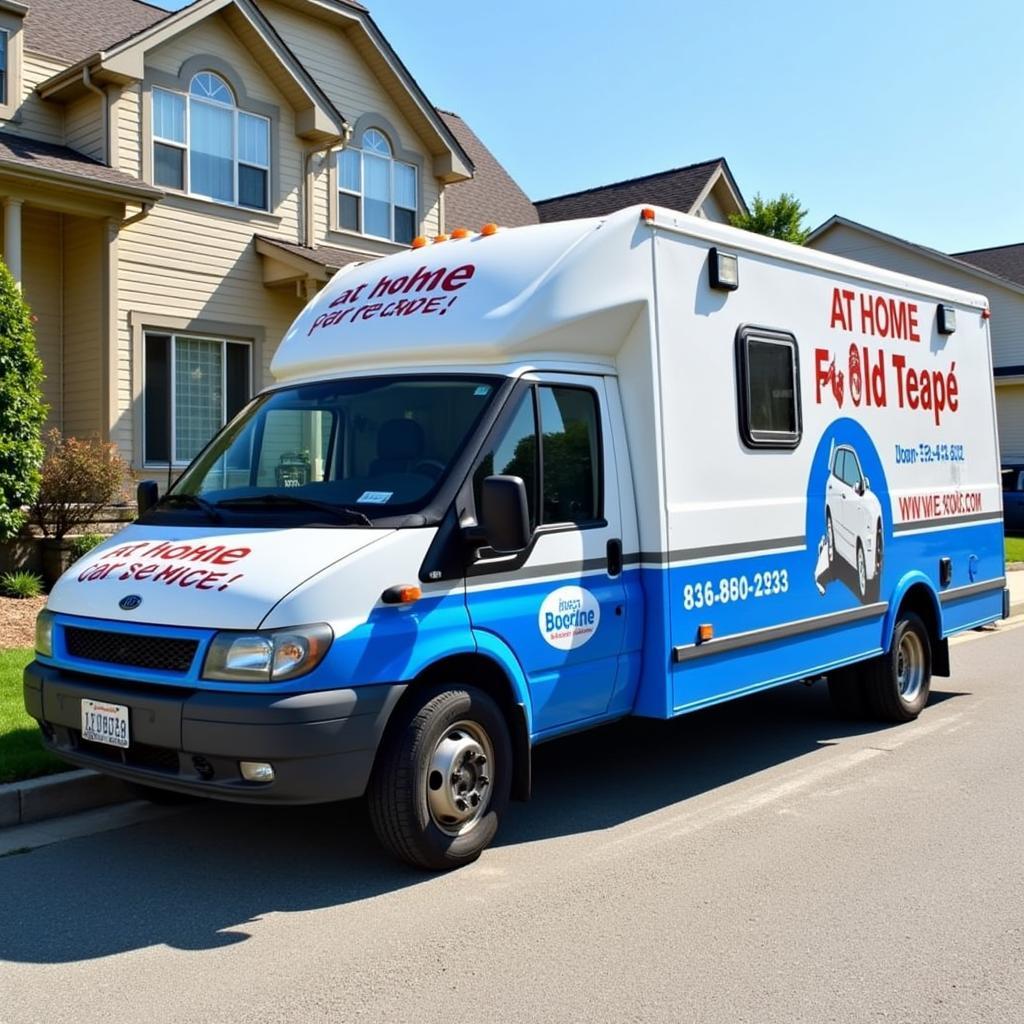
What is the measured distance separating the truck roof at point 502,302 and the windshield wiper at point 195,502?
3.07 ft

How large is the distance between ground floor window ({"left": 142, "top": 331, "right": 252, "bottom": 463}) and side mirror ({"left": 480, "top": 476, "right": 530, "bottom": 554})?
466 inches

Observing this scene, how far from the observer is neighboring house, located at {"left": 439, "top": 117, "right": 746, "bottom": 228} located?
75.6 feet

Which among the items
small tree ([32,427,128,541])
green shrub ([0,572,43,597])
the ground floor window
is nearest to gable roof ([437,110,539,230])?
the ground floor window

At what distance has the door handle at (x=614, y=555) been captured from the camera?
5816 millimetres

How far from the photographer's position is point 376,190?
19531mm

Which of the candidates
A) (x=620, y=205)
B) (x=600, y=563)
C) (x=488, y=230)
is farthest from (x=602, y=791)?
(x=620, y=205)

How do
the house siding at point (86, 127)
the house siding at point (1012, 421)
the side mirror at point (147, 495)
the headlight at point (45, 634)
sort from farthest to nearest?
1. the house siding at point (1012, 421)
2. the house siding at point (86, 127)
3. the side mirror at point (147, 495)
4. the headlight at point (45, 634)

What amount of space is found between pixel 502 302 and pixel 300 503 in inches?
53.1

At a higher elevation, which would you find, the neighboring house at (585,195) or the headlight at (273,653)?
the neighboring house at (585,195)

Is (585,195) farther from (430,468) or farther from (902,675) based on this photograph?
(430,468)

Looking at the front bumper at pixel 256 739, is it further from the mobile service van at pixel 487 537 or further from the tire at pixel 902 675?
the tire at pixel 902 675

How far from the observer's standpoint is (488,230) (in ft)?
20.4

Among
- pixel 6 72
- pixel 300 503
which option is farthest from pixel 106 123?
pixel 300 503

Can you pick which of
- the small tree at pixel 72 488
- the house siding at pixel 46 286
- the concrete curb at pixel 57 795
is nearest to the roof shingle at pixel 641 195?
the house siding at pixel 46 286
